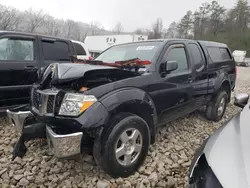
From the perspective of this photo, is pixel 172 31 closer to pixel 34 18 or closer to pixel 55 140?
pixel 34 18

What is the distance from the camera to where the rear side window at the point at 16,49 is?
12.7 ft

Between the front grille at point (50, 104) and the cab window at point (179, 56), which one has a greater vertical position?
the cab window at point (179, 56)

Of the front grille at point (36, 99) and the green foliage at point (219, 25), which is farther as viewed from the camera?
the green foliage at point (219, 25)

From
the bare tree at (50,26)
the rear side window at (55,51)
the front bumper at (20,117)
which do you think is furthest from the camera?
the bare tree at (50,26)

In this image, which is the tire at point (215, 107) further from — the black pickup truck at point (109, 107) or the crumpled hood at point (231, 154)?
the crumpled hood at point (231, 154)

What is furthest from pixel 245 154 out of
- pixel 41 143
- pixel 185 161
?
pixel 41 143

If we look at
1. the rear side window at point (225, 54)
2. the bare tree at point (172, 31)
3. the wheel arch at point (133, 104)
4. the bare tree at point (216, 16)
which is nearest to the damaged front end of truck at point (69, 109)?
the wheel arch at point (133, 104)

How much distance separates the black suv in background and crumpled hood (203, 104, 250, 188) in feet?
11.4

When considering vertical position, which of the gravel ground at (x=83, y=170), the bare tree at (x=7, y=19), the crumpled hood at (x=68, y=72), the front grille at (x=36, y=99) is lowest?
the gravel ground at (x=83, y=170)

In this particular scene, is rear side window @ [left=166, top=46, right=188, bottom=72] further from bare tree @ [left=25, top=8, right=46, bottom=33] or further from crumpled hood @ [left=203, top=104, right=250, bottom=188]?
bare tree @ [left=25, top=8, right=46, bottom=33]

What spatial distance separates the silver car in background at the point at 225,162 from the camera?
136 centimetres

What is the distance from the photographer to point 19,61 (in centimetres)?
397

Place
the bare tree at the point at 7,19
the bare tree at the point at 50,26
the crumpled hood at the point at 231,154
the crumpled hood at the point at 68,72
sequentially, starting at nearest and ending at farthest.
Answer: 1. the crumpled hood at the point at 231,154
2. the crumpled hood at the point at 68,72
3. the bare tree at the point at 7,19
4. the bare tree at the point at 50,26

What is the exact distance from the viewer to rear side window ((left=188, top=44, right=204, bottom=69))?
3.85 metres
